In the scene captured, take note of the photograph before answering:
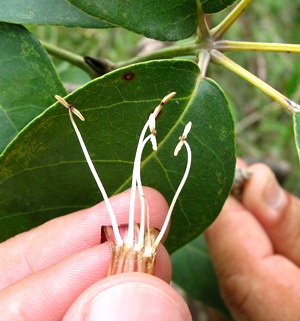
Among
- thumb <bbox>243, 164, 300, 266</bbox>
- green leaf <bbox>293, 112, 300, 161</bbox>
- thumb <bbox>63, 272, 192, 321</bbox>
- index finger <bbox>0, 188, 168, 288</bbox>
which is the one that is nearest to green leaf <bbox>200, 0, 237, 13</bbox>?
green leaf <bbox>293, 112, 300, 161</bbox>

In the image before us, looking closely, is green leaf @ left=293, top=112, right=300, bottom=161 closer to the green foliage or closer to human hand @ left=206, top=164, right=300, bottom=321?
the green foliage

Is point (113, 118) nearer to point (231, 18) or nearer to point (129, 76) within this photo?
point (129, 76)

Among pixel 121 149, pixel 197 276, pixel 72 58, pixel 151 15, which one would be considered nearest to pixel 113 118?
pixel 121 149

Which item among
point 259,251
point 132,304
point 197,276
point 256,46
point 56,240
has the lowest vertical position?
point 197,276

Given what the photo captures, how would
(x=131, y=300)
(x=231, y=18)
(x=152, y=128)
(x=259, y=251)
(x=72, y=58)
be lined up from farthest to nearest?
1. (x=259, y=251)
2. (x=72, y=58)
3. (x=231, y=18)
4. (x=152, y=128)
5. (x=131, y=300)

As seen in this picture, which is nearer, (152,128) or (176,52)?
(152,128)

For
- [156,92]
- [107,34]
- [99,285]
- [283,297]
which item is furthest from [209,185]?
[107,34]
